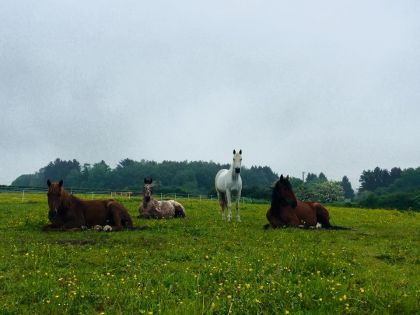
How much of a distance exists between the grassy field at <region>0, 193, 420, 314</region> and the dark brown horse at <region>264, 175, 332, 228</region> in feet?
13.4

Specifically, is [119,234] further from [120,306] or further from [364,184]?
[364,184]

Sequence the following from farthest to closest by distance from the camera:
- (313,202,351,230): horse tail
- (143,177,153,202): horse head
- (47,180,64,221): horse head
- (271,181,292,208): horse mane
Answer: (143,177,153,202): horse head < (313,202,351,230): horse tail < (271,181,292,208): horse mane < (47,180,64,221): horse head

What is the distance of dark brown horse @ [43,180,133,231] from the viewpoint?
1560 cm

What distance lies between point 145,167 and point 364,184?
100604mm

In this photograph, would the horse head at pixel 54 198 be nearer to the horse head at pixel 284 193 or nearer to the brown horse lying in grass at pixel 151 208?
the brown horse lying in grass at pixel 151 208

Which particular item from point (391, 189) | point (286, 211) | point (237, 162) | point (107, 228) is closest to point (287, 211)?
point (286, 211)

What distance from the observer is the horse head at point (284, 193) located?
18141 mm

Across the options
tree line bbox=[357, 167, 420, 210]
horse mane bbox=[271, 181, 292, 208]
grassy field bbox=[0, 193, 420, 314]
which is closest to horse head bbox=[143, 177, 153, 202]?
horse mane bbox=[271, 181, 292, 208]

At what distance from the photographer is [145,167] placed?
648 ft

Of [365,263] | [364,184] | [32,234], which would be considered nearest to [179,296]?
[365,263]

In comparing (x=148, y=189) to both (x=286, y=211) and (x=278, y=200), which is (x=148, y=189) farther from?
(x=286, y=211)

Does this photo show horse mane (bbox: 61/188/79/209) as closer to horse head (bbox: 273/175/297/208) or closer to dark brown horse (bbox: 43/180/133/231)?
dark brown horse (bbox: 43/180/133/231)

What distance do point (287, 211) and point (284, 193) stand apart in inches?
34.2

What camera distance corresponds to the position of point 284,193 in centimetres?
1827
